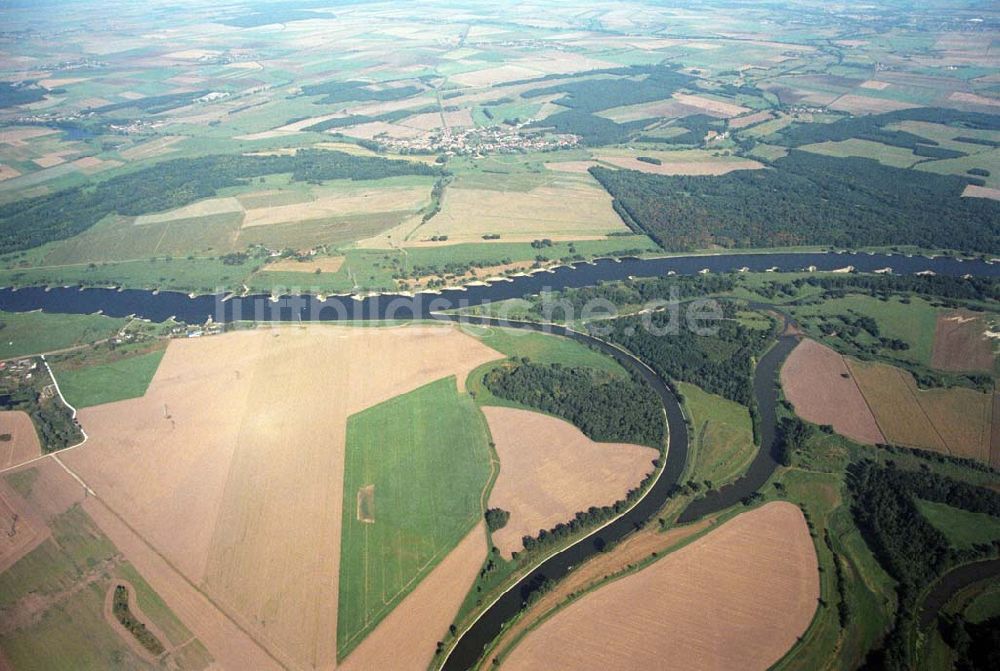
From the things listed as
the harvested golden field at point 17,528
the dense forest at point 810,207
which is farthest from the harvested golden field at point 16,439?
the dense forest at point 810,207

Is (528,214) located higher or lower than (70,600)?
lower

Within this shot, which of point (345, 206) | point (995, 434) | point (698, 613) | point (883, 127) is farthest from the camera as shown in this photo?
point (883, 127)

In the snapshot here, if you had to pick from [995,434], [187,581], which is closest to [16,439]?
[187,581]

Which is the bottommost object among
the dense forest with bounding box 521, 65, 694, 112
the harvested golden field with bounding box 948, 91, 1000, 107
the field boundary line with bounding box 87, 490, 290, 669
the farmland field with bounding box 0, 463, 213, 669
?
the field boundary line with bounding box 87, 490, 290, 669

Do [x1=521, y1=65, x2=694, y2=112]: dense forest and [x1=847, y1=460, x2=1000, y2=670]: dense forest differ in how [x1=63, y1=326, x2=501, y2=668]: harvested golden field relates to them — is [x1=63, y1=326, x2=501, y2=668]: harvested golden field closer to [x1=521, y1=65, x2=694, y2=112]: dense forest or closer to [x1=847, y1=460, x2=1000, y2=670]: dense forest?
[x1=847, y1=460, x2=1000, y2=670]: dense forest

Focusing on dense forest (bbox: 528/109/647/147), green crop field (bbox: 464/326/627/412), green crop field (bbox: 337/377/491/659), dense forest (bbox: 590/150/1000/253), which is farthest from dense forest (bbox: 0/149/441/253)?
green crop field (bbox: 337/377/491/659)

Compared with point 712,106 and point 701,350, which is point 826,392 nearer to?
point 701,350
